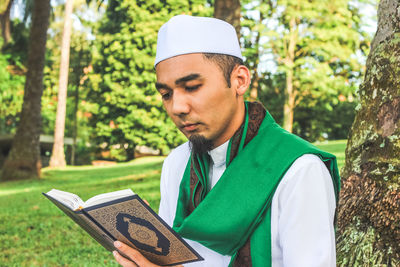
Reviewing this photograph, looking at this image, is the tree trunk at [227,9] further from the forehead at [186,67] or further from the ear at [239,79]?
the forehead at [186,67]

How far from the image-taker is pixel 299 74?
1994cm

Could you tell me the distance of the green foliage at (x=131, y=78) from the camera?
2483 cm

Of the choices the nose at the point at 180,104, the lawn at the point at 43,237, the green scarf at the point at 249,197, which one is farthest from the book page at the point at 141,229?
the lawn at the point at 43,237

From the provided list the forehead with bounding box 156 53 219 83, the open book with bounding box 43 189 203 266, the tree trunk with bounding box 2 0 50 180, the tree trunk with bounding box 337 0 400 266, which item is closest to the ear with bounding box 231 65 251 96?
the forehead with bounding box 156 53 219 83

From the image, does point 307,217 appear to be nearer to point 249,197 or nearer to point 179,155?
point 249,197

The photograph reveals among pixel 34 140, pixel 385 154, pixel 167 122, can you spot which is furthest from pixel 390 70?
pixel 167 122

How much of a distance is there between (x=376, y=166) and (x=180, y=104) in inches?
66.4

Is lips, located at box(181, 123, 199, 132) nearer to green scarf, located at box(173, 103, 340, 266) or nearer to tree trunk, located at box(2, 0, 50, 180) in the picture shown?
green scarf, located at box(173, 103, 340, 266)

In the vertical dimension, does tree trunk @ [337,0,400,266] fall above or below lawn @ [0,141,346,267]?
above

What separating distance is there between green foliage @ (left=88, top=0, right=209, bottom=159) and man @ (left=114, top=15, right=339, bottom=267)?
872 inches

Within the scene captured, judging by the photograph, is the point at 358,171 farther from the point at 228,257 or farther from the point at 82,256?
the point at 82,256

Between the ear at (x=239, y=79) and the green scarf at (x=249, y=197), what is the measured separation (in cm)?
18

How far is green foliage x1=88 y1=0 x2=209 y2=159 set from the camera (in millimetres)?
24828

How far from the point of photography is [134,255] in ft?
6.70
